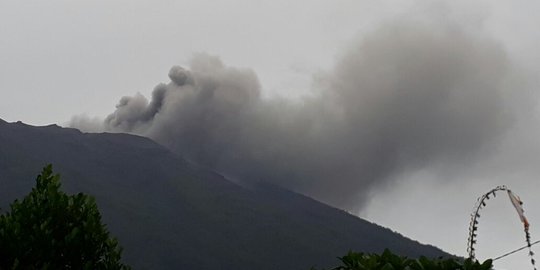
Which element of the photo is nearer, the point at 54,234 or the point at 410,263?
the point at 410,263

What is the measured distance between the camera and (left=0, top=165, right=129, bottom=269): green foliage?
418 inches

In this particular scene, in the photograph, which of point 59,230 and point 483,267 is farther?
point 59,230

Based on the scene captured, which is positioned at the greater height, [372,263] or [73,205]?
[73,205]

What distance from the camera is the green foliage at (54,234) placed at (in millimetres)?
10609

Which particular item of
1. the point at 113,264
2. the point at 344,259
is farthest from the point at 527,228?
the point at 113,264

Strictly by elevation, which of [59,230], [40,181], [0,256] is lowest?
[0,256]

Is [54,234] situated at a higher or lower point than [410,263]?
higher

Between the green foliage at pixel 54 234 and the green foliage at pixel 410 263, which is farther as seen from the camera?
the green foliage at pixel 54 234

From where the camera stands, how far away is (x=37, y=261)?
10.6 metres

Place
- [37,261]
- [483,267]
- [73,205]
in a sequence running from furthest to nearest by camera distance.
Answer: [73,205]
[37,261]
[483,267]

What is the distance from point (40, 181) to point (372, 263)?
7.57 m

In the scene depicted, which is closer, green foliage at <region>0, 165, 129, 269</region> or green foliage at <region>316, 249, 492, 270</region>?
green foliage at <region>316, 249, 492, 270</region>

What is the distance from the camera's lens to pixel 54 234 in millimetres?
10984

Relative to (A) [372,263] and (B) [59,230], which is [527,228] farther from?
(B) [59,230]
